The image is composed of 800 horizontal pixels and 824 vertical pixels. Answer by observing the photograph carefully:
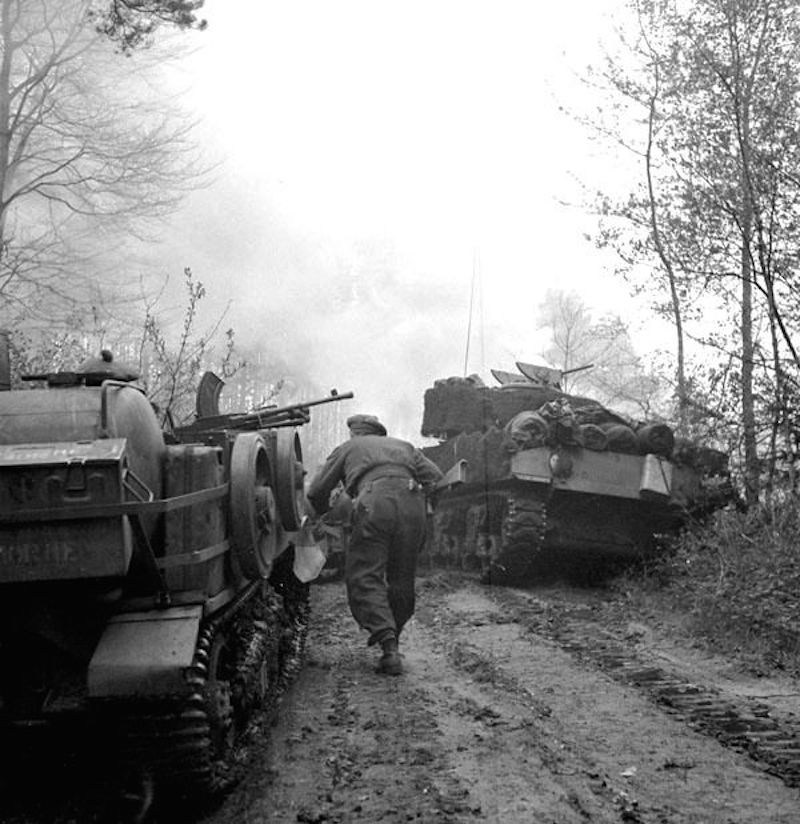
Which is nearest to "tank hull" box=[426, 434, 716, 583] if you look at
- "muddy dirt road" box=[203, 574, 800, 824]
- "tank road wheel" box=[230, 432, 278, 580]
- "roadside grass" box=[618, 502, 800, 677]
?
"roadside grass" box=[618, 502, 800, 677]

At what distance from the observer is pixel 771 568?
910 cm

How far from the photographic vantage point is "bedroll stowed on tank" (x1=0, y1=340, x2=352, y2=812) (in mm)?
4047

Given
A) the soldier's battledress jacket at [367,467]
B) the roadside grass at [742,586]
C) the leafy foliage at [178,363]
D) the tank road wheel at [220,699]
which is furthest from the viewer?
the leafy foliage at [178,363]

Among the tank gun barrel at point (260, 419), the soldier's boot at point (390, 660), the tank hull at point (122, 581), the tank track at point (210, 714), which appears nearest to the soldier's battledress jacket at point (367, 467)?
the tank gun barrel at point (260, 419)

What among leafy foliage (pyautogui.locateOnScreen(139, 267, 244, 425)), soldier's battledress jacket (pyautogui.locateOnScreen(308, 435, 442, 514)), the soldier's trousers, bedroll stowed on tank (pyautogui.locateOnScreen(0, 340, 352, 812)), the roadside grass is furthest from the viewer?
leafy foliage (pyautogui.locateOnScreen(139, 267, 244, 425))

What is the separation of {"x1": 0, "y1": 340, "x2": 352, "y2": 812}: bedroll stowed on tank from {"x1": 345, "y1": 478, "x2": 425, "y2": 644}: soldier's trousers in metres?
2.15

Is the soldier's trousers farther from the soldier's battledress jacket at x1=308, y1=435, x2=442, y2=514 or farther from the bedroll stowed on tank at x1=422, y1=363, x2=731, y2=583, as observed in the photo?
the bedroll stowed on tank at x1=422, y1=363, x2=731, y2=583

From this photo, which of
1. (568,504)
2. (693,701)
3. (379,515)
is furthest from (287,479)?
(568,504)

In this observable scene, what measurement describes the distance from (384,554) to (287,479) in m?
1.56

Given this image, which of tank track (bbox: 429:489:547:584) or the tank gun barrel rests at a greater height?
the tank gun barrel

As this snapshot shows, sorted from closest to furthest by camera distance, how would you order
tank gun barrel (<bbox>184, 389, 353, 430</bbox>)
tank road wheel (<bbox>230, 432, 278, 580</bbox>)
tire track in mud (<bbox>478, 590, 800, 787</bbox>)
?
tire track in mud (<bbox>478, 590, 800, 787</bbox>)
tank road wheel (<bbox>230, 432, 278, 580</bbox>)
tank gun barrel (<bbox>184, 389, 353, 430</bbox>)

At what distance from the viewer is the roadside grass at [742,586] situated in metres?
8.02

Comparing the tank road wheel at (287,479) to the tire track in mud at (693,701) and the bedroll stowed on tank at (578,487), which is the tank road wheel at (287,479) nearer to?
the tire track in mud at (693,701)

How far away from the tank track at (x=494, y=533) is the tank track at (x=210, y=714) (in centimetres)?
620
